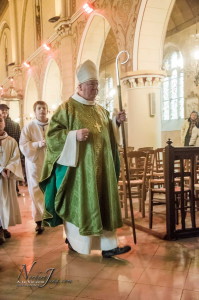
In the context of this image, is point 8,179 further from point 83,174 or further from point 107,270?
point 107,270

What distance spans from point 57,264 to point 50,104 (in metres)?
12.0

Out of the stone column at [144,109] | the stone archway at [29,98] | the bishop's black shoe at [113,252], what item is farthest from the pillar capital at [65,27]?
the bishop's black shoe at [113,252]

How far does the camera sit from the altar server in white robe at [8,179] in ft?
12.9

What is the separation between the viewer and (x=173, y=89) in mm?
15469

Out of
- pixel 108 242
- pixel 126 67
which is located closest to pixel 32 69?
pixel 126 67

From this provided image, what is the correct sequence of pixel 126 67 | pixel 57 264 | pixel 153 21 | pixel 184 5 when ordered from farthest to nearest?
pixel 184 5
pixel 126 67
pixel 153 21
pixel 57 264

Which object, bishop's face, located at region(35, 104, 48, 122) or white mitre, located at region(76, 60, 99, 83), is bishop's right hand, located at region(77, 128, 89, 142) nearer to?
white mitre, located at region(76, 60, 99, 83)

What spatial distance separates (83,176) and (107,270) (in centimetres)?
85

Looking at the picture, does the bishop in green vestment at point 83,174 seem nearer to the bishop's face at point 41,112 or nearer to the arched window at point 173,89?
the bishop's face at point 41,112

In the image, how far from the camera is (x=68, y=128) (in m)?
3.25

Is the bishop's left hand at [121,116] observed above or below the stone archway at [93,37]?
below

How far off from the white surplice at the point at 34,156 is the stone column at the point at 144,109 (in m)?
4.09

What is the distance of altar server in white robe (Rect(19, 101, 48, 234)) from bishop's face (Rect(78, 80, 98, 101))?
111 cm

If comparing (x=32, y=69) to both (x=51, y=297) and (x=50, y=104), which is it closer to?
(x=50, y=104)
